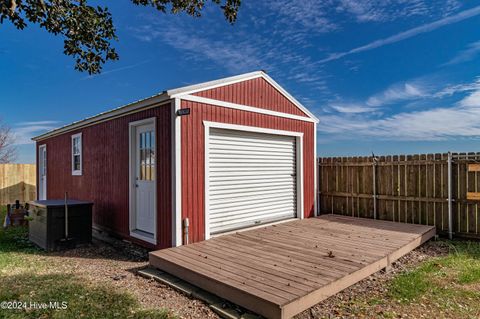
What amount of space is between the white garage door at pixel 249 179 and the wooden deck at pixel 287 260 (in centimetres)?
45

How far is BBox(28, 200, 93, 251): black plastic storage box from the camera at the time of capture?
18.5ft

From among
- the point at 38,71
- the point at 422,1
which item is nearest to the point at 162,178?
the point at 422,1

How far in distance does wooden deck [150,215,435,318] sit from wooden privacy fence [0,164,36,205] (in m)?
13.1

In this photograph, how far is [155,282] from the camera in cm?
390

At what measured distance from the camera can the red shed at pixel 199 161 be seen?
16.2 feet

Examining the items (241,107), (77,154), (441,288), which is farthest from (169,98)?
(77,154)

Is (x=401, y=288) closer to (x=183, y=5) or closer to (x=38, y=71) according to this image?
(x=183, y=5)

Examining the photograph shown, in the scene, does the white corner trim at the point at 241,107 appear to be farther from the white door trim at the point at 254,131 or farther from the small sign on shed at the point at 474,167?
the small sign on shed at the point at 474,167

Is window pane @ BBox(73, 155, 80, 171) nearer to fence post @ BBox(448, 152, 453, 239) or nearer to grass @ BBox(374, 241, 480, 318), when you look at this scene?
grass @ BBox(374, 241, 480, 318)

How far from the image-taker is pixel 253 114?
6.25 metres

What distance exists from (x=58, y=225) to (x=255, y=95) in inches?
198

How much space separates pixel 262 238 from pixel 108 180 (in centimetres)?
403

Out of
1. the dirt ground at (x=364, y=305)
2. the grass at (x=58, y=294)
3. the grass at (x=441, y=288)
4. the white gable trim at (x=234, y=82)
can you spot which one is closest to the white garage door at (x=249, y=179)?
the white gable trim at (x=234, y=82)

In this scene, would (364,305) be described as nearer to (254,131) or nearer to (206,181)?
(206,181)
